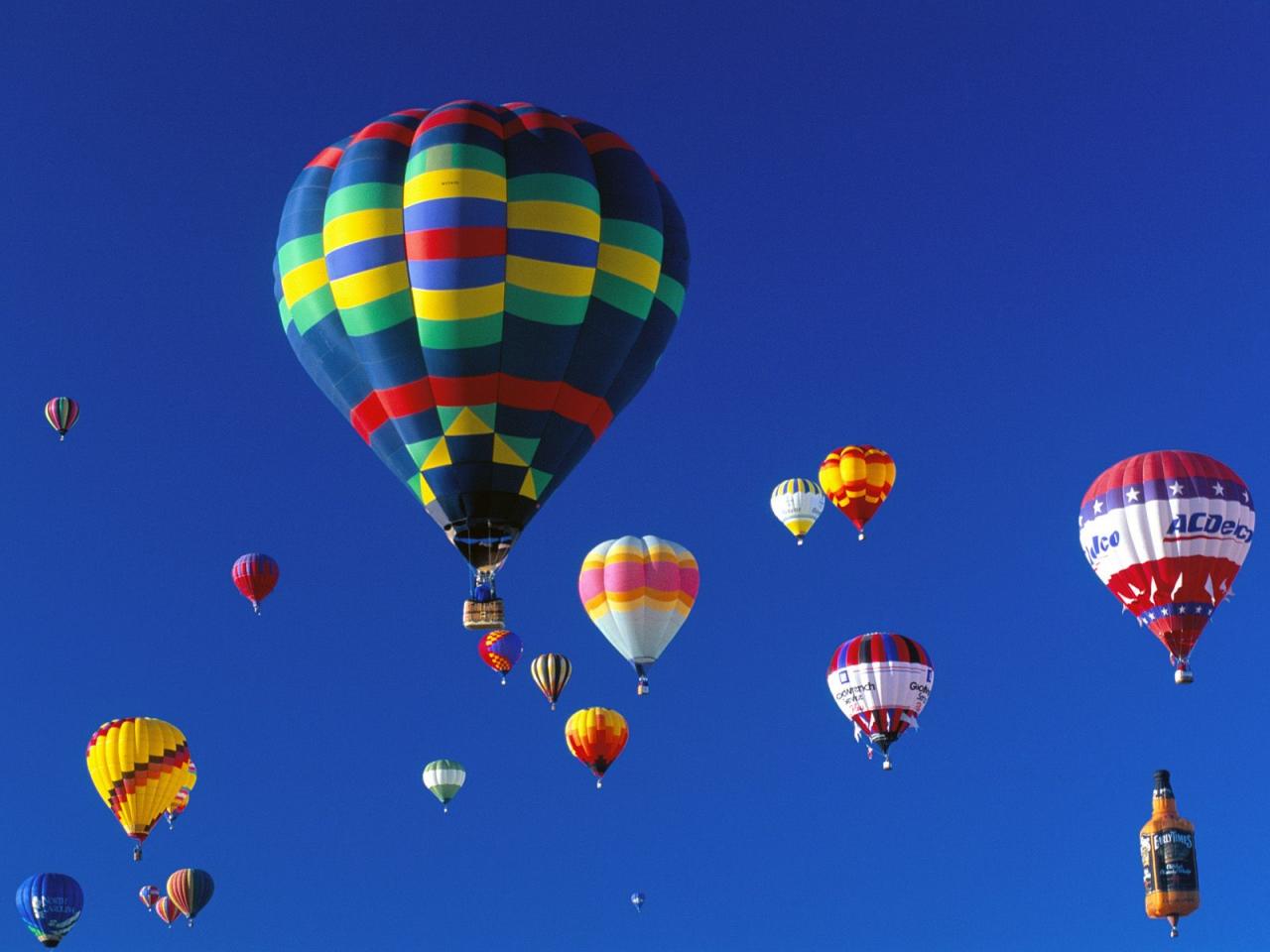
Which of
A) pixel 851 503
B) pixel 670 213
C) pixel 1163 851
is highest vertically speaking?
pixel 851 503

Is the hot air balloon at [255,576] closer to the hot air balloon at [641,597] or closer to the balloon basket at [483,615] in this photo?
the hot air balloon at [641,597]

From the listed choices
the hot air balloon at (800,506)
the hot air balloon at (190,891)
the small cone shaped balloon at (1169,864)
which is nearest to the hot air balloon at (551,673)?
the hot air balloon at (800,506)

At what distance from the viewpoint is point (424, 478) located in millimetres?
29125

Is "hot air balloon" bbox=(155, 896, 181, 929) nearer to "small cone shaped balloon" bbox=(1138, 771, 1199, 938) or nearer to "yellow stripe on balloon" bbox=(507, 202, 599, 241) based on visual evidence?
"small cone shaped balloon" bbox=(1138, 771, 1199, 938)

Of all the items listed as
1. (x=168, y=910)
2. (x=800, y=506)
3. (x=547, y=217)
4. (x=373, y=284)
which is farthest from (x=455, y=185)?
(x=168, y=910)

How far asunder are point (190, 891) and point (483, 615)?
20894 millimetres

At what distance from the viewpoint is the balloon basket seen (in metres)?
29.3

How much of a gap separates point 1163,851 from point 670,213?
40.1 ft

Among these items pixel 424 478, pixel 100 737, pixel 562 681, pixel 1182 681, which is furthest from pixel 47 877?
pixel 1182 681

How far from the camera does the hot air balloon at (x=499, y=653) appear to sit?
Answer: 148 ft

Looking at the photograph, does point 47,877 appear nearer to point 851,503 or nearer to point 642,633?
point 642,633

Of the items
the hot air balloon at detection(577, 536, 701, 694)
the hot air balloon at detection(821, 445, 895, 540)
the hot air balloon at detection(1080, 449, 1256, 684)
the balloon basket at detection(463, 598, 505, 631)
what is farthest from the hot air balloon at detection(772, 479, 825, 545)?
the balloon basket at detection(463, 598, 505, 631)

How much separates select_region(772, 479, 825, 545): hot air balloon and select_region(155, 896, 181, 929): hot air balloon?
14.4 metres

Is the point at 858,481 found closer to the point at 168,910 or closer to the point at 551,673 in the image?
the point at 551,673
